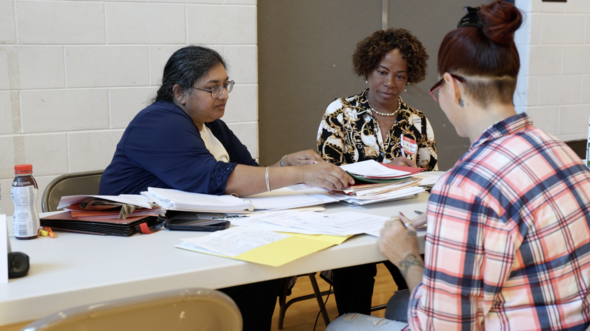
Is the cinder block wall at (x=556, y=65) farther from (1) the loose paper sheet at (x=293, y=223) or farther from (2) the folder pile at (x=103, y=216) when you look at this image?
(2) the folder pile at (x=103, y=216)

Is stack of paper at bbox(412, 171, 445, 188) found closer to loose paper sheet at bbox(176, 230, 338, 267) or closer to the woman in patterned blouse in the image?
the woman in patterned blouse

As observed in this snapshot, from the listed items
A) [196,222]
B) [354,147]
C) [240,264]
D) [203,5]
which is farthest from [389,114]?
[240,264]

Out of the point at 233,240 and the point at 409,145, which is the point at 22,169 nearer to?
the point at 233,240

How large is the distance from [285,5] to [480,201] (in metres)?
2.54

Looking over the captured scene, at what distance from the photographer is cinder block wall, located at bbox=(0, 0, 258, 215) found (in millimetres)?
2561

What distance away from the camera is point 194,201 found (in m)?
1.46

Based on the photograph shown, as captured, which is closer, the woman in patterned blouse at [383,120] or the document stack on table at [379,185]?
the document stack on table at [379,185]

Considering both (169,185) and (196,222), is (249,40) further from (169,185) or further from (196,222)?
(196,222)

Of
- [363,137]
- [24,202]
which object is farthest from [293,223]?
[363,137]

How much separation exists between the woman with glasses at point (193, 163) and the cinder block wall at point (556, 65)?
2619 mm

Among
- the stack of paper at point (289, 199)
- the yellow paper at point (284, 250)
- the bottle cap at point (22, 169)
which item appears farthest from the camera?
the stack of paper at point (289, 199)

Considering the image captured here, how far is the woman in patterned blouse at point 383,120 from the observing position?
243 cm

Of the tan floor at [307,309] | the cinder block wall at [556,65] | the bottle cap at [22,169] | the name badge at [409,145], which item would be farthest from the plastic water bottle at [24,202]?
the cinder block wall at [556,65]

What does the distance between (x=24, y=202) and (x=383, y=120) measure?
1.68 metres
